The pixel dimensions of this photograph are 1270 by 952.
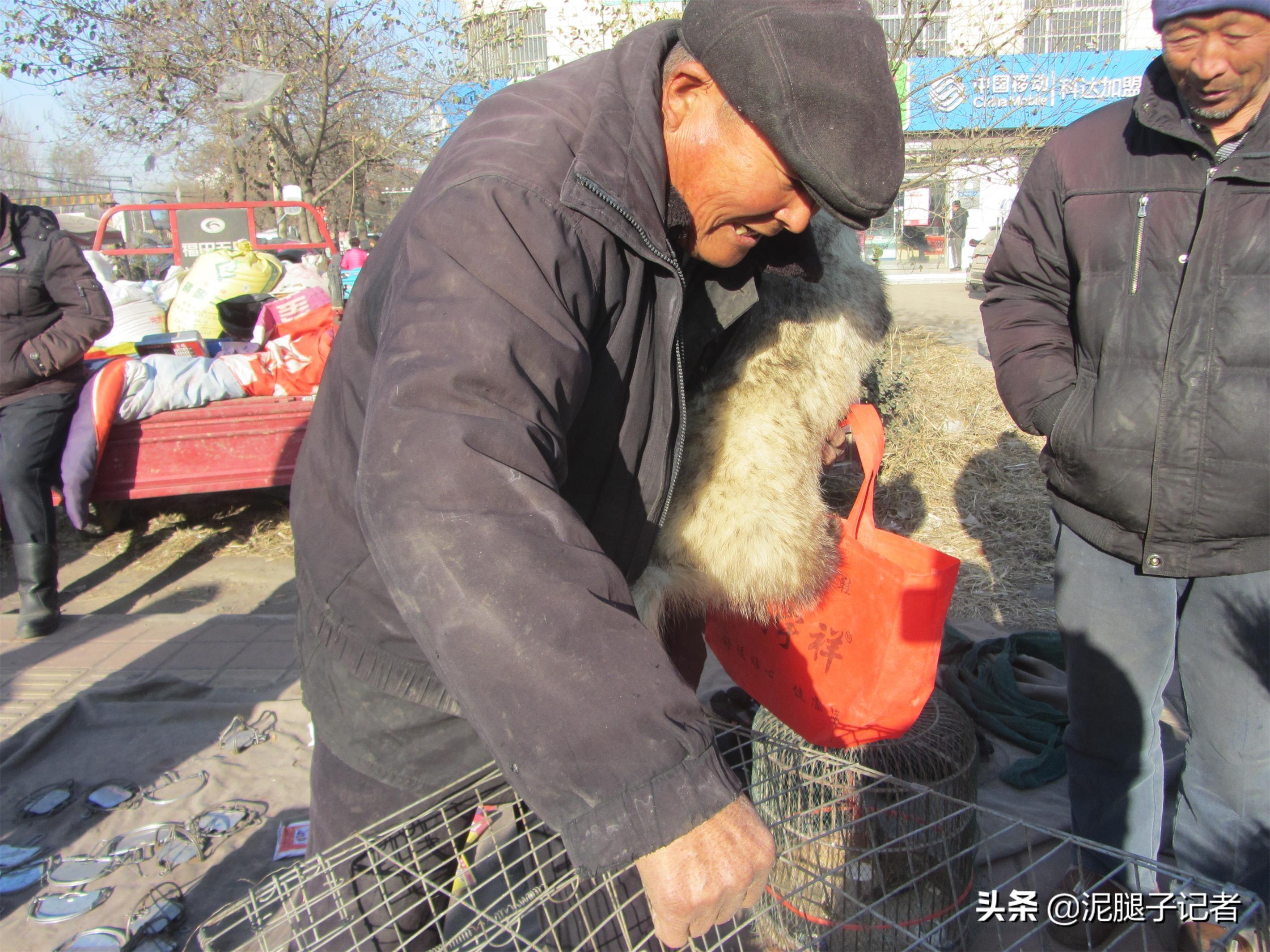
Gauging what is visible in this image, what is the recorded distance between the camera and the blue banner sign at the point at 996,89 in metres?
5.84

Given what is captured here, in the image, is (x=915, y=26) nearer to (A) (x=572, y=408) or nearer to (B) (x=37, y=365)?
(B) (x=37, y=365)

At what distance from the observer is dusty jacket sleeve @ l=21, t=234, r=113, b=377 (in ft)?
12.5

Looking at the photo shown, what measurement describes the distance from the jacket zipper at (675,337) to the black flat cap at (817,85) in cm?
19

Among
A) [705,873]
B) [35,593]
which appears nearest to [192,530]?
[35,593]

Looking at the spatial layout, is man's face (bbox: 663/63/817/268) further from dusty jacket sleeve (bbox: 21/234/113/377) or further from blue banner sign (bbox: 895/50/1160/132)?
blue banner sign (bbox: 895/50/1160/132)

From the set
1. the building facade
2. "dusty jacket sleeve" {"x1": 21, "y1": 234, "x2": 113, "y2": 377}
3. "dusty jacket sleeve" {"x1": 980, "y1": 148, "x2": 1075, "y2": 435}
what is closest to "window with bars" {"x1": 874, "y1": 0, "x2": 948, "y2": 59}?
the building facade

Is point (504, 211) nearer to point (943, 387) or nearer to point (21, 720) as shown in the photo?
point (21, 720)

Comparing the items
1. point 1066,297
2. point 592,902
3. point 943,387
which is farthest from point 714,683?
point 943,387

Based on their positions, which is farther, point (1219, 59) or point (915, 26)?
point (915, 26)

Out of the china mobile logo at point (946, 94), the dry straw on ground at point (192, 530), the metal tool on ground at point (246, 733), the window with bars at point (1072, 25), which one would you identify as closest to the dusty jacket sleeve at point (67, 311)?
the dry straw on ground at point (192, 530)

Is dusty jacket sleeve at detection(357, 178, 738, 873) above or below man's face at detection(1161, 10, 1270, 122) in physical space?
below

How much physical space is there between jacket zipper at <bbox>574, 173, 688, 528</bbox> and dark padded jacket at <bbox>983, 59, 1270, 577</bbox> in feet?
3.14

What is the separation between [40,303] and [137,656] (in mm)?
1649

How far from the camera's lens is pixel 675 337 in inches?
45.9
